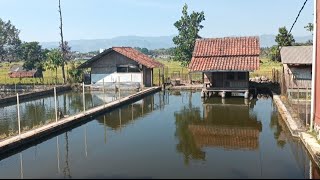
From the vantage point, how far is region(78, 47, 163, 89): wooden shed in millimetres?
38281

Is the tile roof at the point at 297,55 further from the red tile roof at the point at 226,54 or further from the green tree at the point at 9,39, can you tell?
the green tree at the point at 9,39

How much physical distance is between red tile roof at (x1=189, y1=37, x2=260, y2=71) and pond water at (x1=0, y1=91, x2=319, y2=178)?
22.6ft

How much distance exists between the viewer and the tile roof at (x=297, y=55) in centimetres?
2859

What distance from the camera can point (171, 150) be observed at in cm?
1484

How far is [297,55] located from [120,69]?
17888 millimetres

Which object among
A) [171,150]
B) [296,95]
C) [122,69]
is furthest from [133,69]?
[171,150]

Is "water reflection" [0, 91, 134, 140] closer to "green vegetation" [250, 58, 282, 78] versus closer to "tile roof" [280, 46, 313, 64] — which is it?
"tile roof" [280, 46, 313, 64]

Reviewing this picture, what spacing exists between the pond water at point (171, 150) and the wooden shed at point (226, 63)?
252 inches

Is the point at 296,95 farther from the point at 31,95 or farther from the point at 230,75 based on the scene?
the point at 31,95

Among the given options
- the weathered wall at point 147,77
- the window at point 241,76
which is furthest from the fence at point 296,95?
the weathered wall at point 147,77

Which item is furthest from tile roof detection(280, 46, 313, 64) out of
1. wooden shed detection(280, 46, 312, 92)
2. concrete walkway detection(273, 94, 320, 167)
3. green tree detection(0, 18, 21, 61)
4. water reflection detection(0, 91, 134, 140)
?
green tree detection(0, 18, 21, 61)

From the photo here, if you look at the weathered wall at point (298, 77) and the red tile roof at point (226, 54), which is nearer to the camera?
the weathered wall at point (298, 77)

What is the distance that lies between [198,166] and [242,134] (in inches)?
224

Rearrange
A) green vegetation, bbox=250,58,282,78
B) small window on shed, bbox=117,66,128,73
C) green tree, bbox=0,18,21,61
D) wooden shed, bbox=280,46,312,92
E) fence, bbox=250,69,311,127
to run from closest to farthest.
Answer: fence, bbox=250,69,311,127 < wooden shed, bbox=280,46,312,92 < small window on shed, bbox=117,66,128,73 < green vegetation, bbox=250,58,282,78 < green tree, bbox=0,18,21,61
